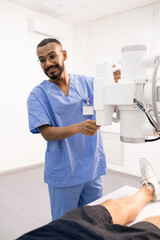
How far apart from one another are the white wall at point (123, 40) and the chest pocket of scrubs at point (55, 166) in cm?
184

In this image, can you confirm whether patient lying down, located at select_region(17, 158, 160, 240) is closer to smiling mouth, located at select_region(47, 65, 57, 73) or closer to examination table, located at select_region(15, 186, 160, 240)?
examination table, located at select_region(15, 186, 160, 240)

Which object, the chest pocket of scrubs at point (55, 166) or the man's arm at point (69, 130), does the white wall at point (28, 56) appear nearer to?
the chest pocket of scrubs at point (55, 166)

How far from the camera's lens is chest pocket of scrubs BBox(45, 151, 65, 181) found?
4.11ft

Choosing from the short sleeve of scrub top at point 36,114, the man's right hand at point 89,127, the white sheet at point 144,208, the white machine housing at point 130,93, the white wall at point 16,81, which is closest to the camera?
the white machine housing at point 130,93

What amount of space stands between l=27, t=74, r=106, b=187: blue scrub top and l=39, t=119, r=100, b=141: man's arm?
0.17 feet

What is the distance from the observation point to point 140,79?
0.76m

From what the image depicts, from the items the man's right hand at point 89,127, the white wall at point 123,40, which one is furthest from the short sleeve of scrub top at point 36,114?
the white wall at point 123,40

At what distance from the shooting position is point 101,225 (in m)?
0.84

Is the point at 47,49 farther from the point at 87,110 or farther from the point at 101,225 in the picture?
the point at 101,225

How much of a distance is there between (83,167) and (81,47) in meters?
3.01

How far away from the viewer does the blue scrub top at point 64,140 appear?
1.24 meters

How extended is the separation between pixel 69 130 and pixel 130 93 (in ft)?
1.37

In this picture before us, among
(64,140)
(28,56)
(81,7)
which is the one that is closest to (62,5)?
(81,7)

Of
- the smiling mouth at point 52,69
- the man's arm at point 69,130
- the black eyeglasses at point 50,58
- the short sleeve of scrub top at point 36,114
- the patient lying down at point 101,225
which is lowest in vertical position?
the patient lying down at point 101,225
